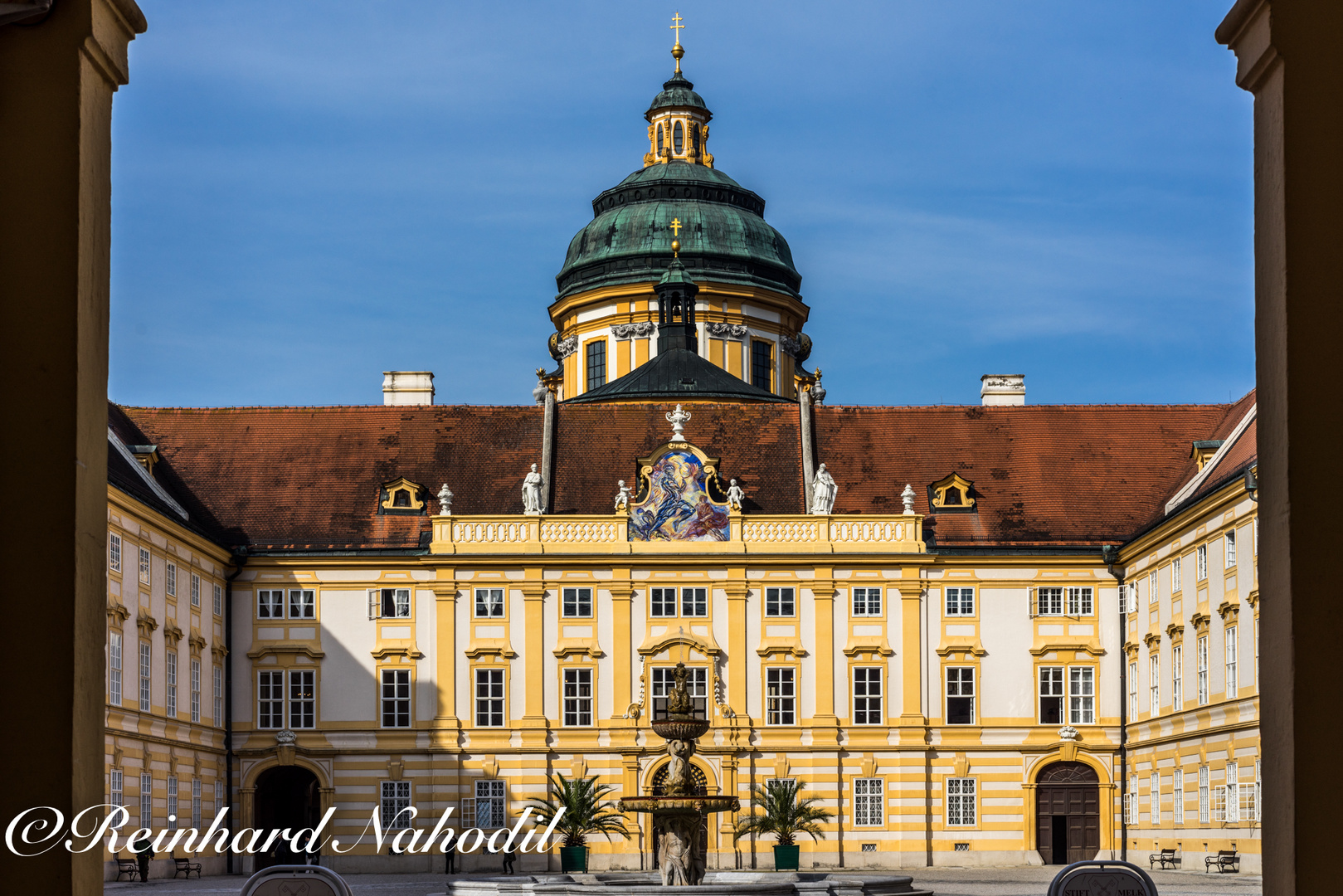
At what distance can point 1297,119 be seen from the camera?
25.1 feet

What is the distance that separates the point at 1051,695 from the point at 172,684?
72.5 ft

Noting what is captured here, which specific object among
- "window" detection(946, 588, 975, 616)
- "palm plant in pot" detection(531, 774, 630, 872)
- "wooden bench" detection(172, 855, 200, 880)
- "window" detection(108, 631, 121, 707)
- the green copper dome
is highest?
the green copper dome

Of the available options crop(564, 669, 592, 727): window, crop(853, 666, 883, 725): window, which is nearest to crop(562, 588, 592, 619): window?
crop(564, 669, 592, 727): window

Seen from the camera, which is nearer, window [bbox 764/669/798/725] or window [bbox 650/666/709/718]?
Result: window [bbox 650/666/709/718]

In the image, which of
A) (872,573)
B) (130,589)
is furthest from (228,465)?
(872,573)

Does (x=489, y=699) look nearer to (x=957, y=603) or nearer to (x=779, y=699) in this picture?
(x=779, y=699)

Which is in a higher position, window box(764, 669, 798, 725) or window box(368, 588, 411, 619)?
window box(368, 588, 411, 619)

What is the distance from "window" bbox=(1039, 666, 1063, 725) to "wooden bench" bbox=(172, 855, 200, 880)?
70.1 ft

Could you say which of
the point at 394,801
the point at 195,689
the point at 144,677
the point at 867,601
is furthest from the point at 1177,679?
the point at 144,677

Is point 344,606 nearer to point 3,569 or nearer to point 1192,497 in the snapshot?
point 1192,497

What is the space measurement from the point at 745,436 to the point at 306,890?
43002 mm

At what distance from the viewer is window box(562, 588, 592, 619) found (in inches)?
1994

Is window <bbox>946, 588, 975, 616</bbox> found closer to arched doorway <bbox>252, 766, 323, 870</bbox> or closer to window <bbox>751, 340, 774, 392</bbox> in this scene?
arched doorway <bbox>252, 766, 323, 870</bbox>

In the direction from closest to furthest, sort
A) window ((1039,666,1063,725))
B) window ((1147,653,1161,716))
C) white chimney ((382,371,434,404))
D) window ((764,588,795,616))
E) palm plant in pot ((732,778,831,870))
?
palm plant in pot ((732,778,831,870))
window ((1147,653,1161,716))
window ((1039,666,1063,725))
window ((764,588,795,616))
white chimney ((382,371,434,404))
